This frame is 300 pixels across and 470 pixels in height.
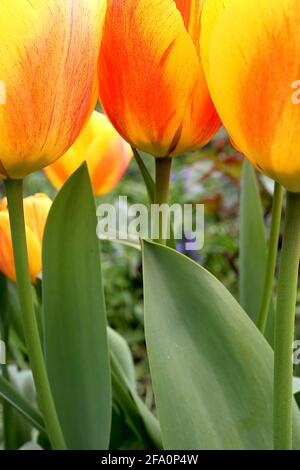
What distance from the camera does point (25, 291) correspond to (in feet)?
1.44

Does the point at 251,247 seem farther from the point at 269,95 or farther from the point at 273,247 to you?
the point at 269,95

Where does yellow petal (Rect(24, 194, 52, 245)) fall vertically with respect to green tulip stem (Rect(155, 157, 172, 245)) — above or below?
below

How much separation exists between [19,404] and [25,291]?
0.54 ft

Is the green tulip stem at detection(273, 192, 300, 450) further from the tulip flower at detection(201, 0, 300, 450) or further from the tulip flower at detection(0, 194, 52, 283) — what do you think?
the tulip flower at detection(0, 194, 52, 283)

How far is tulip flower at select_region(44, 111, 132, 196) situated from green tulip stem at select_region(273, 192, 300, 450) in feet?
1.08

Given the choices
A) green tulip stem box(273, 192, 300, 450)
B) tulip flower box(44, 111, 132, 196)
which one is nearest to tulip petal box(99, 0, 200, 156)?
green tulip stem box(273, 192, 300, 450)

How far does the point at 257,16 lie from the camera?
1.08 feet

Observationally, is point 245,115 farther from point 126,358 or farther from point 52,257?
point 126,358

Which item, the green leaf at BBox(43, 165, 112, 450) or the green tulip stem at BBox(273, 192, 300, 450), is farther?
the green leaf at BBox(43, 165, 112, 450)

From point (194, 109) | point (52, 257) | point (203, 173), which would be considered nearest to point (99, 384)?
point (52, 257)

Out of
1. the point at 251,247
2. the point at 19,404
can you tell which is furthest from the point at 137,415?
the point at 251,247

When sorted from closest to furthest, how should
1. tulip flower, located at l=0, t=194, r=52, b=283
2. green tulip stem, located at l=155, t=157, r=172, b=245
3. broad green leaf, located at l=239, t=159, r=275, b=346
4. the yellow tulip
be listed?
the yellow tulip
green tulip stem, located at l=155, t=157, r=172, b=245
tulip flower, located at l=0, t=194, r=52, b=283
broad green leaf, located at l=239, t=159, r=275, b=346

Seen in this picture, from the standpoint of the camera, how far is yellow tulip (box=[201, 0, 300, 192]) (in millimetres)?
327

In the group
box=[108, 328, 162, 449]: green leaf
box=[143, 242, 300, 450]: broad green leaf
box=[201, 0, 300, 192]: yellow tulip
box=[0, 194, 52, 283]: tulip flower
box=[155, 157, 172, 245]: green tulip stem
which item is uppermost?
box=[201, 0, 300, 192]: yellow tulip
